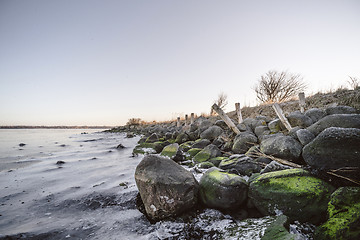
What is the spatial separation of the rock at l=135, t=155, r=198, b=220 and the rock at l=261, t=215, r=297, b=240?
1.18 meters

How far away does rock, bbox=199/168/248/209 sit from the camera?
8.34 feet

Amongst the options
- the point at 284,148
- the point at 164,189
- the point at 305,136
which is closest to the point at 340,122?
the point at 305,136

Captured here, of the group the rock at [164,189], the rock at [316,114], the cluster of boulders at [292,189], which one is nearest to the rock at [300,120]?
the rock at [316,114]

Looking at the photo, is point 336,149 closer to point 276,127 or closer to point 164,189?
point 164,189

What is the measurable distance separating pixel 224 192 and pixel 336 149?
1.81 metres

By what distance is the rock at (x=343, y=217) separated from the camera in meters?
1.57

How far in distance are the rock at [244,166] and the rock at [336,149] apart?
4.56 ft

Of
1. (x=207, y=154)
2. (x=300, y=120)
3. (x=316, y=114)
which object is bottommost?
(x=207, y=154)

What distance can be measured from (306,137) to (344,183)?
1992 millimetres

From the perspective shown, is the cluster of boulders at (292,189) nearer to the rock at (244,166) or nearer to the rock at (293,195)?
the rock at (293,195)

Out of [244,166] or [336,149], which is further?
[244,166]

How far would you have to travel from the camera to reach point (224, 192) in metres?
2.55

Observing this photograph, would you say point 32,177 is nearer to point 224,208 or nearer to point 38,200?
point 38,200

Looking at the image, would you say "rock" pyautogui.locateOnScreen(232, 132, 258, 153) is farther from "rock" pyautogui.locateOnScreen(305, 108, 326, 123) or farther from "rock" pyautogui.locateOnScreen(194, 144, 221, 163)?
"rock" pyautogui.locateOnScreen(305, 108, 326, 123)
